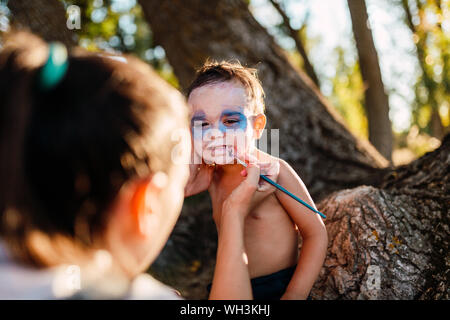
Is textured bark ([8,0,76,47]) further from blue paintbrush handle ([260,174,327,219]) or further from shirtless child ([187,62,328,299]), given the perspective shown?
blue paintbrush handle ([260,174,327,219])

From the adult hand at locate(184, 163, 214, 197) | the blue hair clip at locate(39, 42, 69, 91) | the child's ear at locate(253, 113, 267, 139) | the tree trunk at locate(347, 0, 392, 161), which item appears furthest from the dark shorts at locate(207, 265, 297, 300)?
the tree trunk at locate(347, 0, 392, 161)

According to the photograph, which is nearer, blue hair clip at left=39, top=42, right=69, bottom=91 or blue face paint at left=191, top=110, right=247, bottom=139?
blue hair clip at left=39, top=42, right=69, bottom=91

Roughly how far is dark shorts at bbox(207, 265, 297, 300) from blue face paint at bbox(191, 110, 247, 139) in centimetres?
72

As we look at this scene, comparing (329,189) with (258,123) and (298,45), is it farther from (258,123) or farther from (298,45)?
(298,45)

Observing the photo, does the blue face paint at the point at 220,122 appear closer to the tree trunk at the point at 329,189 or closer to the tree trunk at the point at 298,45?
the tree trunk at the point at 329,189

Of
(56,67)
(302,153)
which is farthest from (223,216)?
(302,153)

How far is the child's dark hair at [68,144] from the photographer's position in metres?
0.79

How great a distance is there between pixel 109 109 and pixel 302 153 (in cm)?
266

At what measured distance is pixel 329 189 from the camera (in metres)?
3.07

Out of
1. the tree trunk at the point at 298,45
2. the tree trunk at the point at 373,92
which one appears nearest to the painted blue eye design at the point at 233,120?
the tree trunk at the point at 373,92

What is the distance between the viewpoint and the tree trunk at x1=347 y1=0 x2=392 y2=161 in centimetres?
564

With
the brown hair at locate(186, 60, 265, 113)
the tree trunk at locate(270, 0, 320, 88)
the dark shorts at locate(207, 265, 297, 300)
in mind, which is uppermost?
the tree trunk at locate(270, 0, 320, 88)

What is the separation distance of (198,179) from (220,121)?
14.8 inches

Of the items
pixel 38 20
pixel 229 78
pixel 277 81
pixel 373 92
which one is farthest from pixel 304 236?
pixel 373 92
